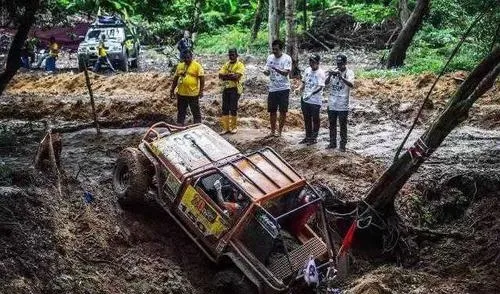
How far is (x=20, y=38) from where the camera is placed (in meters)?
7.67

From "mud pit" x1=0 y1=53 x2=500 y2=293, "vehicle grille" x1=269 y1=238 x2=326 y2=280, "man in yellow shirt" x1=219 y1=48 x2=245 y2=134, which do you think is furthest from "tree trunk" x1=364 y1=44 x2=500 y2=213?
"man in yellow shirt" x1=219 y1=48 x2=245 y2=134

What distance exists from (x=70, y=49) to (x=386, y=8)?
14.3m

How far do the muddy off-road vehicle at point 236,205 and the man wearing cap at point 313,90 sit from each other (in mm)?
2868

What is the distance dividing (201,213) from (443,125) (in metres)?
3.27

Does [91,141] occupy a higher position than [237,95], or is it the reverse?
[237,95]

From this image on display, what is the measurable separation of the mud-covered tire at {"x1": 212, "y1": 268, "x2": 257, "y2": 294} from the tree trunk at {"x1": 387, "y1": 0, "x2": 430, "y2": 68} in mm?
13459

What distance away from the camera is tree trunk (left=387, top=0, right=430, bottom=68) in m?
18.5

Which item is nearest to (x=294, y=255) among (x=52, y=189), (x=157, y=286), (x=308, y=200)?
(x=308, y=200)

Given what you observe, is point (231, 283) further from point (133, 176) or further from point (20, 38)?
point (20, 38)

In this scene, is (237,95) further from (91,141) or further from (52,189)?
(52,189)

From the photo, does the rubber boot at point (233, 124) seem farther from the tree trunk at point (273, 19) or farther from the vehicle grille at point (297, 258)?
the tree trunk at point (273, 19)

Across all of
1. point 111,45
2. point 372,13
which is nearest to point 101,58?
point 111,45

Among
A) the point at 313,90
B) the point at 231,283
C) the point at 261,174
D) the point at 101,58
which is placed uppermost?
the point at 313,90

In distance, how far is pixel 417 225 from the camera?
952 cm
